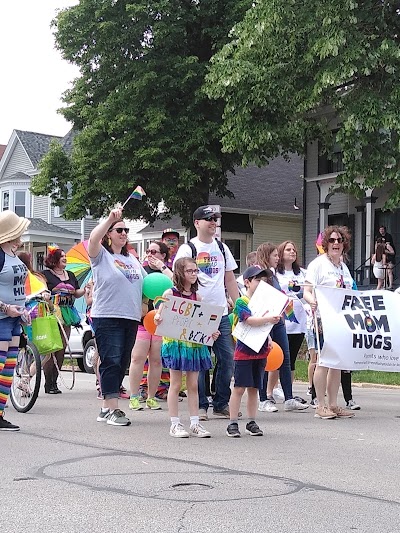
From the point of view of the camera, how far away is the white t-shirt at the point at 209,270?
9797mm

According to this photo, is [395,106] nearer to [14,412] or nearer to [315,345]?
[315,345]

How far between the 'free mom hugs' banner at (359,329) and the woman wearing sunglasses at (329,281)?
10 centimetres

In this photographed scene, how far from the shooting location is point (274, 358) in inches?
393

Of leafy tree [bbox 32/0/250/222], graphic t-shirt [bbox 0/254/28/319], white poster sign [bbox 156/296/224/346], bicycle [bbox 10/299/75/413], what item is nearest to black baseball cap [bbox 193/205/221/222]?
white poster sign [bbox 156/296/224/346]

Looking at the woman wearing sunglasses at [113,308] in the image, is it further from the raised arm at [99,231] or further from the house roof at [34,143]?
the house roof at [34,143]

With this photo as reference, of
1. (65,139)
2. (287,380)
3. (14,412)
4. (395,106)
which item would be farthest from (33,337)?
(65,139)

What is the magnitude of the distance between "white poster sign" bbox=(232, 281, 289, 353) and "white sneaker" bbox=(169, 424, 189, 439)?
39.3 inches

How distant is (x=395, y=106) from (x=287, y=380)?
11.5 meters

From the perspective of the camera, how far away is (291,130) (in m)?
23.5

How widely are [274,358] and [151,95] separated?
21.8 m

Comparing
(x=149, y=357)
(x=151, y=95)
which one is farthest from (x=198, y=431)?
(x=151, y=95)

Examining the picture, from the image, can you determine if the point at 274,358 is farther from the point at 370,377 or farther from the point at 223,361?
the point at 370,377

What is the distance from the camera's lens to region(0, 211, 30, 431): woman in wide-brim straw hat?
898cm

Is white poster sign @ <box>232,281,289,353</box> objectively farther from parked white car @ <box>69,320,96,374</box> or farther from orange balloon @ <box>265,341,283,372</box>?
parked white car @ <box>69,320,96,374</box>
